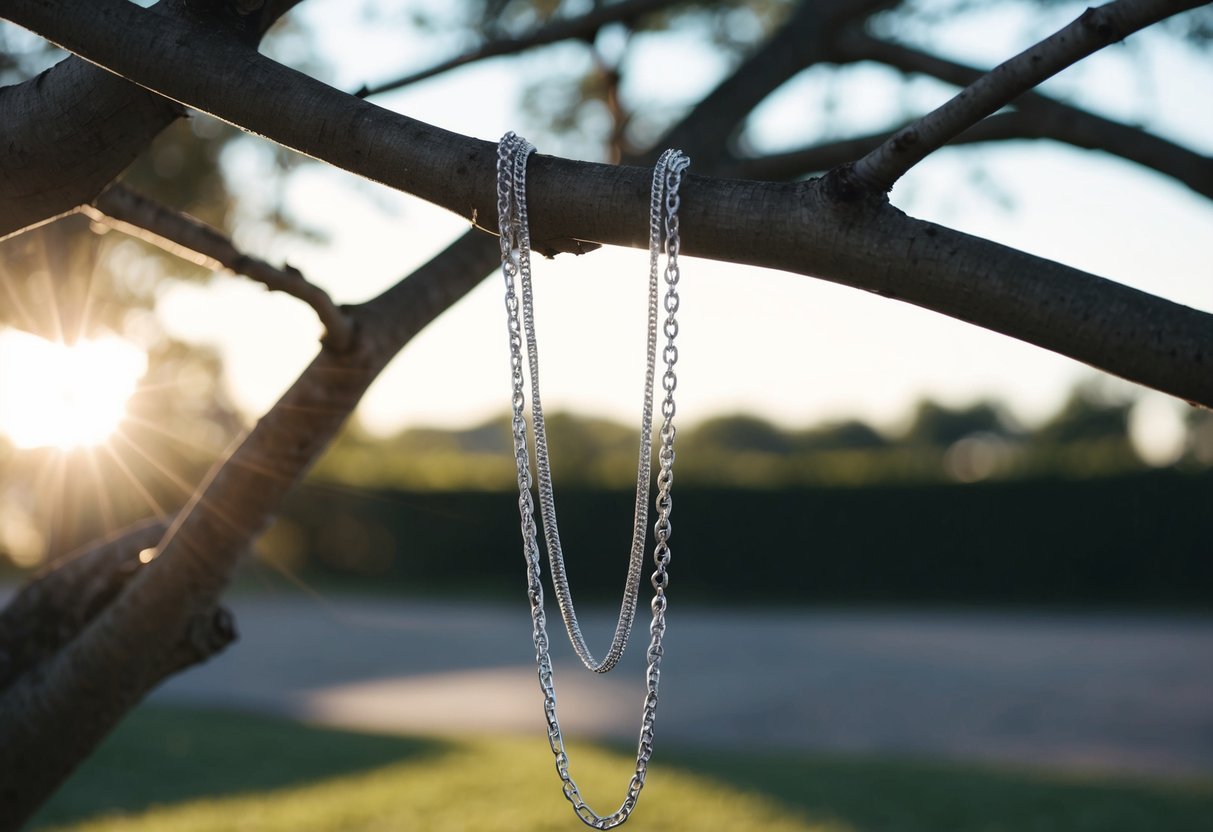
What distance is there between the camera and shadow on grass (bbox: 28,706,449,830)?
21.2 ft

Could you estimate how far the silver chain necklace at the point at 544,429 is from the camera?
1740 millimetres

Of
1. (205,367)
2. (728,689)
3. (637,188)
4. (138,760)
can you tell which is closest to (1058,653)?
(728,689)

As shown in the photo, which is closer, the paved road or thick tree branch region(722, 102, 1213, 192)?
thick tree branch region(722, 102, 1213, 192)

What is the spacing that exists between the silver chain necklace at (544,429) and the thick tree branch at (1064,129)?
79.3 inches

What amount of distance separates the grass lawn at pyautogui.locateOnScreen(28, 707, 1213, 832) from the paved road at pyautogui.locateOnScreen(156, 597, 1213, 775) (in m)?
0.92

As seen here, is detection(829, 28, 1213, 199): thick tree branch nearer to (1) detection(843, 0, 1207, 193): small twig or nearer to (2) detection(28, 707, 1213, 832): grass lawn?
(1) detection(843, 0, 1207, 193): small twig

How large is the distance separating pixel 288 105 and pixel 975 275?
1154 mm

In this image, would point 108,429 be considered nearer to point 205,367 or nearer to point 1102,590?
point 205,367

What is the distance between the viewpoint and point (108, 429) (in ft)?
20.7

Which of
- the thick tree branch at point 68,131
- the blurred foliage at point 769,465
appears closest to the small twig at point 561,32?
the thick tree branch at point 68,131

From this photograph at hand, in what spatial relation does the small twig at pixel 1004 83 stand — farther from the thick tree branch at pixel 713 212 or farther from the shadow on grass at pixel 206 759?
the shadow on grass at pixel 206 759

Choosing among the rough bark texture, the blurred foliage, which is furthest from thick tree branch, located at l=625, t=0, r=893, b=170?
the blurred foliage

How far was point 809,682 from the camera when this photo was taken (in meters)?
10.2

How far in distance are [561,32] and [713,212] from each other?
103 inches
